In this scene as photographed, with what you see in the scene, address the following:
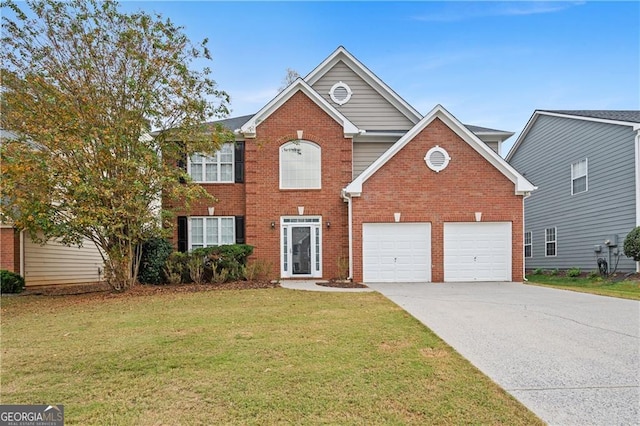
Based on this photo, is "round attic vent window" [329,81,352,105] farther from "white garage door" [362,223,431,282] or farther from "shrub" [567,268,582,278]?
"shrub" [567,268,582,278]

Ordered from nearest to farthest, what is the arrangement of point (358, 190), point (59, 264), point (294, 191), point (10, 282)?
point (10, 282)
point (358, 190)
point (294, 191)
point (59, 264)

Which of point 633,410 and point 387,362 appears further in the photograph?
point 387,362

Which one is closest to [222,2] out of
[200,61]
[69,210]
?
[200,61]

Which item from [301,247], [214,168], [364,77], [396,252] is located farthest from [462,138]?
[214,168]

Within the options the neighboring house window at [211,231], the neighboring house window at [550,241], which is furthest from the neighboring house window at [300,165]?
the neighboring house window at [550,241]

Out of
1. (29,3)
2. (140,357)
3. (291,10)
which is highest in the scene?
(291,10)

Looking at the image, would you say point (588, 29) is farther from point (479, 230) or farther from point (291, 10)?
point (291, 10)

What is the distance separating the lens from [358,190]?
48.6 feet

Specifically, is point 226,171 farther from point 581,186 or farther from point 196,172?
point 581,186

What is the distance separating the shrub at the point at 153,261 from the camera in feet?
47.6

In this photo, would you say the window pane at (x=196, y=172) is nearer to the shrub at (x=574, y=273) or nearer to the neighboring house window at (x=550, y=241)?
the shrub at (x=574, y=273)

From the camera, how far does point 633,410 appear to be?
12.8 feet

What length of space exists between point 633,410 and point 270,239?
13.1m

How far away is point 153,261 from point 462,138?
11232 mm
